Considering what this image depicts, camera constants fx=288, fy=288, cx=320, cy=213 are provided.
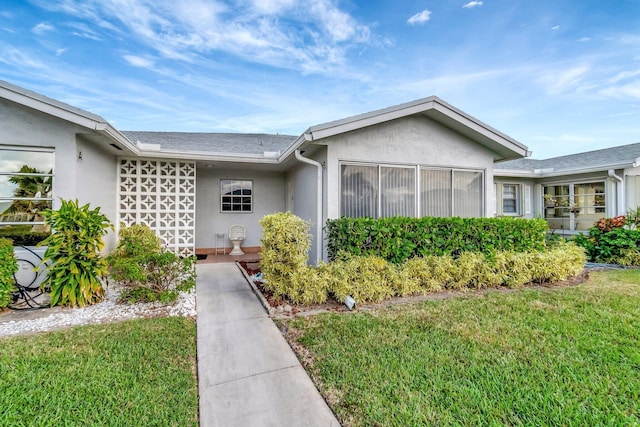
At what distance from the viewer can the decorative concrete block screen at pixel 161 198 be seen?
8.20 metres

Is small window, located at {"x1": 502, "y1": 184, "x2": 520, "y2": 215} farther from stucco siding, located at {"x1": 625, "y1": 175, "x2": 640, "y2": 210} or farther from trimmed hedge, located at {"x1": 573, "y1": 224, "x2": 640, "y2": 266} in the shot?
trimmed hedge, located at {"x1": 573, "y1": 224, "x2": 640, "y2": 266}

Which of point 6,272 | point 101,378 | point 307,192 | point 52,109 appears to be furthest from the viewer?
point 307,192

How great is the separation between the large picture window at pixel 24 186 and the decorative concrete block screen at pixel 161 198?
2614mm

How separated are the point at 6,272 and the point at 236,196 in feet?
21.3

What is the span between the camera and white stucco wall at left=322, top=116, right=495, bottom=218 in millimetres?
6465

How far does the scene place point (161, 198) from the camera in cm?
866

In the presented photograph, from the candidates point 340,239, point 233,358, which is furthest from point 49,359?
point 340,239

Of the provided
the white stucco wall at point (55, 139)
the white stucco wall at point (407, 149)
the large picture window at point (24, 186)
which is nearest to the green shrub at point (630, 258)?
the white stucco wall at point (407, 149)

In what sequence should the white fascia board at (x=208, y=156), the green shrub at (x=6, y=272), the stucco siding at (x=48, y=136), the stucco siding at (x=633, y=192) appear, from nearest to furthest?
the green shrub at (x=6, y=272), the stucco siding at (x=48, y=136), the white fascia board at (x=208, y=156), the stucco siding at (x=633, y=192)

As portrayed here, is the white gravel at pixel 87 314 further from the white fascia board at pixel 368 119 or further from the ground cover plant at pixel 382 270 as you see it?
the white fascia board at pixel 368 119

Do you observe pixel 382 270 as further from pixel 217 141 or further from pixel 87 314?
pixel 217 141

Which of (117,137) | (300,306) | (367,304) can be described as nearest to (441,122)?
(367,304)

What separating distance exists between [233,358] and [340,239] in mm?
3095

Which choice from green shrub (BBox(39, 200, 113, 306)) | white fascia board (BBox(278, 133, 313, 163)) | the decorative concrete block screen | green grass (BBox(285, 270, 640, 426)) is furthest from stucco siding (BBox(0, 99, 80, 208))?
green grass (BBox(285, 270, 640, 426))
